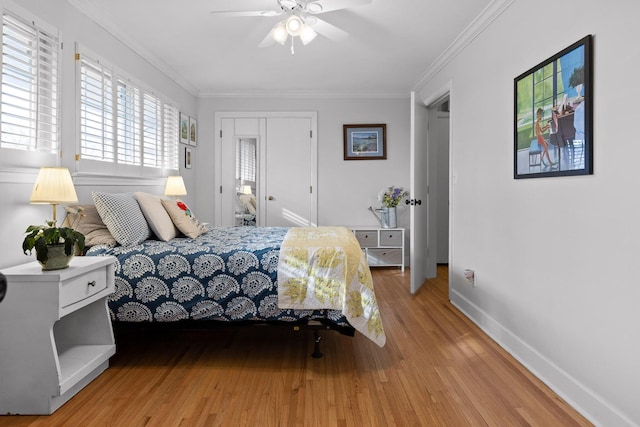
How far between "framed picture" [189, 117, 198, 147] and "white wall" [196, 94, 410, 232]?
217mm

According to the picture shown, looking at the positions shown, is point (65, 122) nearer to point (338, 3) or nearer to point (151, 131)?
point (151, 131)

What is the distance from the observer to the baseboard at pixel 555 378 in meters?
1.90

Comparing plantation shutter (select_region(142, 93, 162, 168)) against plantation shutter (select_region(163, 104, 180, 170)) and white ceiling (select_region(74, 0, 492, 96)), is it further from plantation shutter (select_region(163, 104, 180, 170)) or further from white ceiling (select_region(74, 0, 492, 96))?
white ceiling (select_region(74, 0, 492, 96))

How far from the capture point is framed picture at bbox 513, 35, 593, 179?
2053 mm

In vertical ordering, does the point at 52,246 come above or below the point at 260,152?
below

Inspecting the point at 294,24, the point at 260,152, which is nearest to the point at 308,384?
the point at 294,24

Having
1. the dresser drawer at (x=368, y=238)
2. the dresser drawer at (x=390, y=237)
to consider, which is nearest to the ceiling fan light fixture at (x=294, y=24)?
the dresser drawer at (x=368, y=238)

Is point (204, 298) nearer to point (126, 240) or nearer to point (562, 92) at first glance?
point (126, 240)

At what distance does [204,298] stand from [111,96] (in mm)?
2025

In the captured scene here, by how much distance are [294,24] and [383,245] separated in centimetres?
338

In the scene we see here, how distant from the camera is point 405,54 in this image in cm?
424

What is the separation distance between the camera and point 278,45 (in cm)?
397

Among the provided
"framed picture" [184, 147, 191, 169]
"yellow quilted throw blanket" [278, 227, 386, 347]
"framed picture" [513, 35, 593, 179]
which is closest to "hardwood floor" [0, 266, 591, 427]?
"yellow quilted throw blanket" [278, 227, 386, 347]

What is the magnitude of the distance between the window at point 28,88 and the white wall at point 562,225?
3.06m
